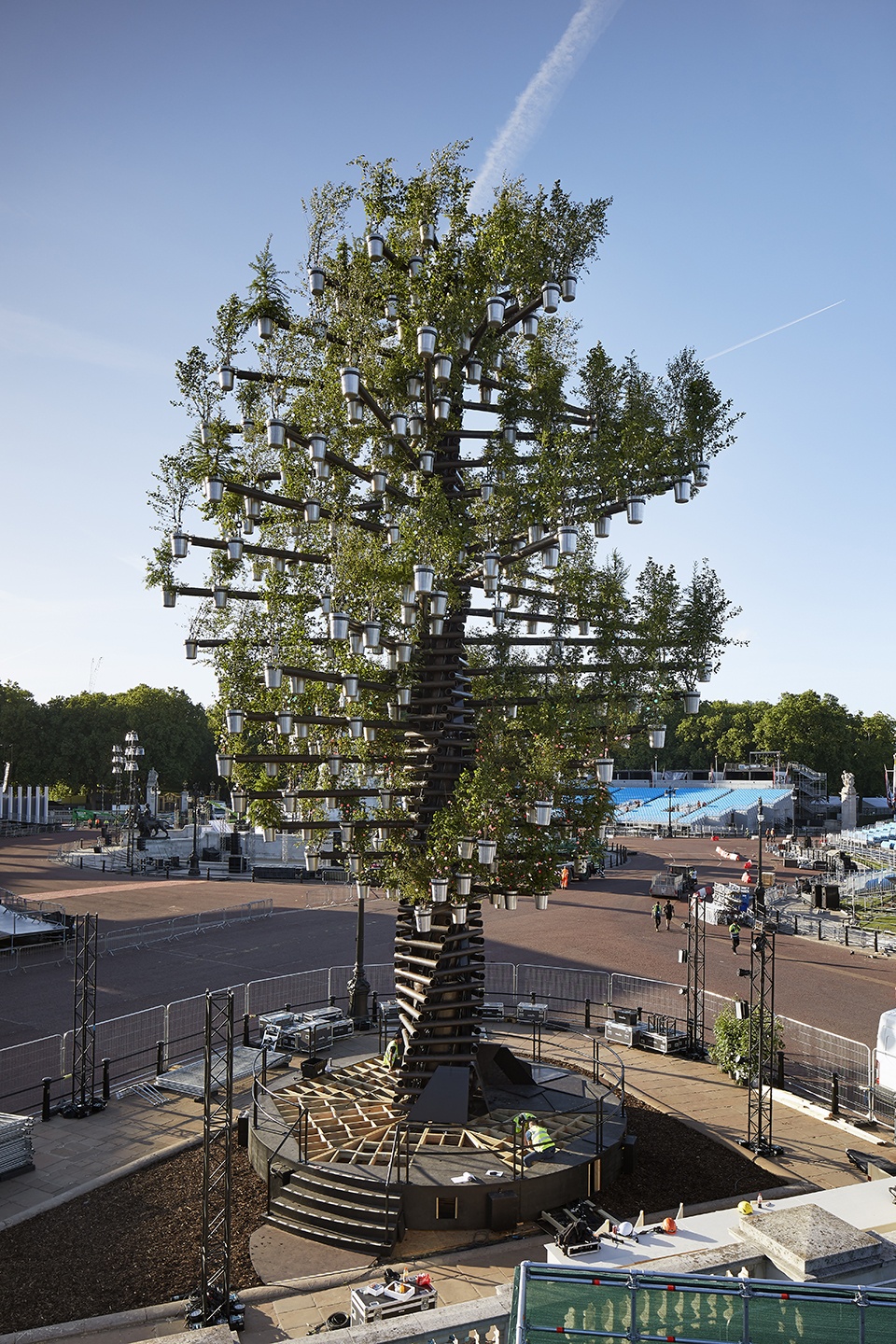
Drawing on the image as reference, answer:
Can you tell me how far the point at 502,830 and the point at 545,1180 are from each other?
15.4ft

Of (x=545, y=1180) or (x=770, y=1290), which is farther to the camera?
(x=545, y=1180)

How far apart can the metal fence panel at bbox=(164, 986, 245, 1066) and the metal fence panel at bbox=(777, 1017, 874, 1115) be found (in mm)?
11237

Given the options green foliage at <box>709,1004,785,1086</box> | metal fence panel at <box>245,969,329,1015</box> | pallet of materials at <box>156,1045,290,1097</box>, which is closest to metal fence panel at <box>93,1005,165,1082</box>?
pallet of materials at <box>156,1045,290,1097</box>

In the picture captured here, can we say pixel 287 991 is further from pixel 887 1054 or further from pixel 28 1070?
Answer: pixel 887 1054

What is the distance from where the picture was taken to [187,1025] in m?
20.9

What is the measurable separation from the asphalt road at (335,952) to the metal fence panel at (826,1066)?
1.20 meters

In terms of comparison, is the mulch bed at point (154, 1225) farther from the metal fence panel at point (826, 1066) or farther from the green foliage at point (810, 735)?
the green foliage at point (810, 735)

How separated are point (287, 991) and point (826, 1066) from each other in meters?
12.5

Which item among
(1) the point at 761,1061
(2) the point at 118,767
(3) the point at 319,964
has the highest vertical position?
(2) the point at 118,767

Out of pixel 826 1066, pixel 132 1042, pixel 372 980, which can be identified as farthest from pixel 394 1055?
pixel 372 980

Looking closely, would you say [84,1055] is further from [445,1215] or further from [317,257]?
[317,257]

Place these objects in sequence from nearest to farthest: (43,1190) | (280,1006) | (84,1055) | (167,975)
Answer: (43,1190) < (84,1055) < (280,1006) < (167,975)

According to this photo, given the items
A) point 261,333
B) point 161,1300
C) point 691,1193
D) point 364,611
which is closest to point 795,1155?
point 691,1193

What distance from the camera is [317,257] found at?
13.7 m
